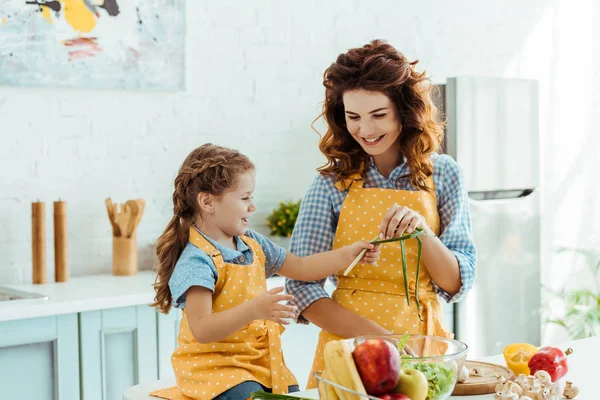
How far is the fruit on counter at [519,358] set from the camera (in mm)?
1862

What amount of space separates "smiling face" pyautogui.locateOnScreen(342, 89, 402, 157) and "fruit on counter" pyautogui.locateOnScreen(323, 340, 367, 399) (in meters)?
0.88

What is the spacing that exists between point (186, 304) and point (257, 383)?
26 centimetres

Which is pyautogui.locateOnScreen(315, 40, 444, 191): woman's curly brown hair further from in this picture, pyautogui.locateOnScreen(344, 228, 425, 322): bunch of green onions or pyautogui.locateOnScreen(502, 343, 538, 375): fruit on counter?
pyautogui.locateOnScreen(502, 343, 538, 375): fruit on counter

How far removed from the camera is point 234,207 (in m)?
2.01

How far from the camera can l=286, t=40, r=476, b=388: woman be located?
2145mm

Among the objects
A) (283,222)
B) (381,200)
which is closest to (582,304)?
(283,222)

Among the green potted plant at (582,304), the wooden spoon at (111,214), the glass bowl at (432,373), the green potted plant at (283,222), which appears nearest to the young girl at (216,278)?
the glass bowl at (432,373)

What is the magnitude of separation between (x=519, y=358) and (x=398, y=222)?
0.41 metres

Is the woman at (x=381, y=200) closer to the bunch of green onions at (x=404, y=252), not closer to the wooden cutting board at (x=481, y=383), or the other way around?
the bunch of green onions at (x=404, y=252)

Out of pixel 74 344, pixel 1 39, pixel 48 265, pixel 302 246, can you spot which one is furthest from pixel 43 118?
pixel 302 246

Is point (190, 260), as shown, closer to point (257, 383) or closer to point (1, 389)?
point (257, 383)

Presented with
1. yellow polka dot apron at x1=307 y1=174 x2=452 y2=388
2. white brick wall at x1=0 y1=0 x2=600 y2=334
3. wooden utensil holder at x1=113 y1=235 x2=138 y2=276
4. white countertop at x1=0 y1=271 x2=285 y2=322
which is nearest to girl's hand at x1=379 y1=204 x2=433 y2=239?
yellow polka dot apron at x1=307 y1=174 x2=452 y2=388

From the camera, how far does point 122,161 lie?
3631 millimetres

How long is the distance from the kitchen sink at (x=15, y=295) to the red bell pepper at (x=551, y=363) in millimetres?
1780
